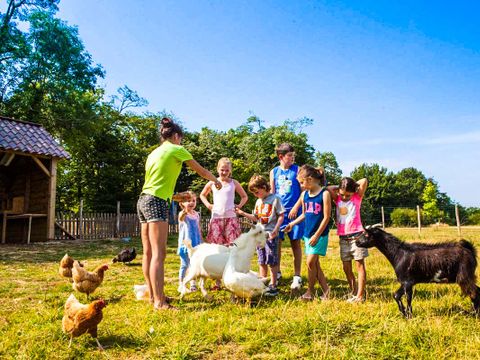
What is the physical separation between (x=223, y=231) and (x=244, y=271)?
112 cm

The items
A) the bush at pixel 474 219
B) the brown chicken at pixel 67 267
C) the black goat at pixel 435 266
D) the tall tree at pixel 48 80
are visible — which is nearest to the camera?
the black goat at pixel 435 266

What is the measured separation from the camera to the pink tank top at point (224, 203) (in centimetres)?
532

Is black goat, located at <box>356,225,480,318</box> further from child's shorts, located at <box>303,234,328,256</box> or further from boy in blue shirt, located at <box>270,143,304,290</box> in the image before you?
boy in blue shirt, located at <box>270,143,304,290</box>

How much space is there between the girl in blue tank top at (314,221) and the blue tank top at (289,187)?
641 millimetres

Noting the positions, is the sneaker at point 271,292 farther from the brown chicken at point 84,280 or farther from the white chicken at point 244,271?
the brown chicken at point 84,280

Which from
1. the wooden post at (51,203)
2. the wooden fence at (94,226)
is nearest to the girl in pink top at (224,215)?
the wooden post at (51,203)

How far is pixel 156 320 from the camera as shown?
353cm

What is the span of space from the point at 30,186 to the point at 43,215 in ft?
6.60

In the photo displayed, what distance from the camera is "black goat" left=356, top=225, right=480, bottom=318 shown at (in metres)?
3.55

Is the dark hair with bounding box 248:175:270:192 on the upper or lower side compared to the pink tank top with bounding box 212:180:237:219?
upper

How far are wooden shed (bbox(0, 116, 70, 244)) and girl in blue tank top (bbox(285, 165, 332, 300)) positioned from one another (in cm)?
1238

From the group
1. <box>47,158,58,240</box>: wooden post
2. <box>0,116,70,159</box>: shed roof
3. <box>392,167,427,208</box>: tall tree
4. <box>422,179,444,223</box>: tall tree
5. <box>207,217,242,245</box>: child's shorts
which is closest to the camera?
<box>207,217,242,245</box>: child's shorts

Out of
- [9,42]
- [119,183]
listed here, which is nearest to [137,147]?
[119,183]

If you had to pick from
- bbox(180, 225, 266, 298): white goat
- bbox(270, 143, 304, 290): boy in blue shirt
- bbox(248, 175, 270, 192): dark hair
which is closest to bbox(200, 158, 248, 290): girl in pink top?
bbox(248, 175, 270, 192): dark hair
